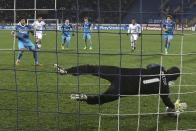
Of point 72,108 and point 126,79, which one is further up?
point 126,79

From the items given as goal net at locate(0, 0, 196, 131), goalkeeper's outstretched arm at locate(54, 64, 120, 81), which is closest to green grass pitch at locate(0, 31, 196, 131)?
goal net at locate(0, 0, 196, 131)

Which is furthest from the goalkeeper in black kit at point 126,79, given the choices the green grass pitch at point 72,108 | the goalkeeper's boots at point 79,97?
the green grass pitch at point 72,108

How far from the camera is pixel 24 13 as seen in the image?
1750 cm

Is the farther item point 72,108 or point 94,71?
point 72,108

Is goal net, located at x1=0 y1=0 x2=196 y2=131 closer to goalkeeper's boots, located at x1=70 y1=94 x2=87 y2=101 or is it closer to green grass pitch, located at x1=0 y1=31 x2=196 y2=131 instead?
green grass pitch, located at x1=0 y1=31 x2=196 y2=131

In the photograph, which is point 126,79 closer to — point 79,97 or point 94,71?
point 94,71

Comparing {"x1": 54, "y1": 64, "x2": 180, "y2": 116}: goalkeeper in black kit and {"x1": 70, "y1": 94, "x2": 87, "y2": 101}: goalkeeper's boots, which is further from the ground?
{"x1": 54, "y1": 64, "x2": 180, "y2": 116}: goalkeeper in black kit

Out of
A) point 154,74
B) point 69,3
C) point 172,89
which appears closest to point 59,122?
point 154,74

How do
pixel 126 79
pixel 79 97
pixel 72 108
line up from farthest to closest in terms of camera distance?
pixel 72 108, pixel 126 79, pixel 79 97

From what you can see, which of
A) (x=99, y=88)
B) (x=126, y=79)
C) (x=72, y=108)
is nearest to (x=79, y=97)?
(x=99, y=88)

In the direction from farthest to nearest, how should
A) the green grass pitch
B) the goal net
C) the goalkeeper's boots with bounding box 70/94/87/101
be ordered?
the green grass pitch < the goalkeeper's boots with bounding box 70/94/87/101 < the goal net

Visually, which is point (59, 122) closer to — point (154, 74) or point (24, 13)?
point (154, 74)

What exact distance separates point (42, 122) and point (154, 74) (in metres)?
2.28

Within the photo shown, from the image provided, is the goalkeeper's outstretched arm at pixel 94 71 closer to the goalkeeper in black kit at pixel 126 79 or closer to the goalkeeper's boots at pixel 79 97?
the goalkeeper in black kit at pixel 126 79
